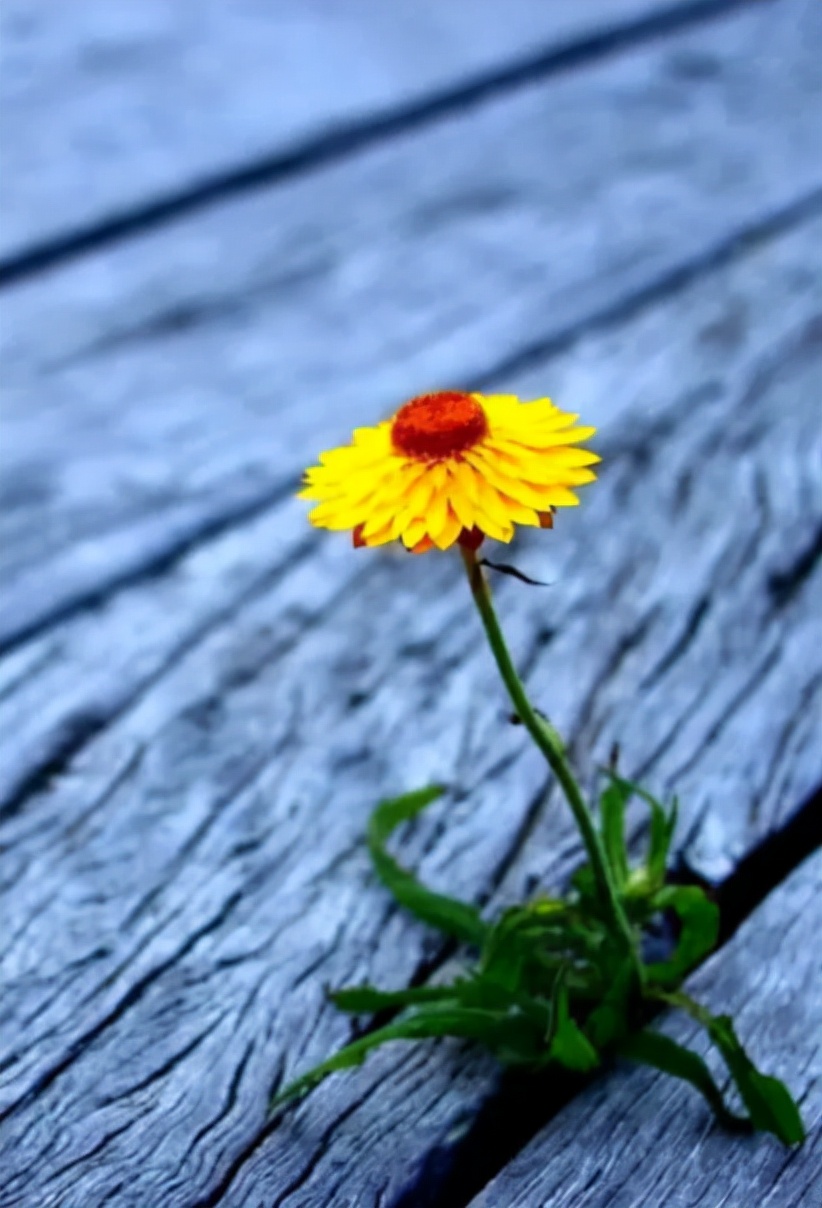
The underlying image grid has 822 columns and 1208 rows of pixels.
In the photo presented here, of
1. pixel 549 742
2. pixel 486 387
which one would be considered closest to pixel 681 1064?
pixel 549 742

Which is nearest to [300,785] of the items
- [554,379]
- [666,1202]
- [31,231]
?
[666,1202]

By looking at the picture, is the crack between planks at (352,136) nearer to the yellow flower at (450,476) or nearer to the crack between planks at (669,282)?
the crack between planks at (669,282)

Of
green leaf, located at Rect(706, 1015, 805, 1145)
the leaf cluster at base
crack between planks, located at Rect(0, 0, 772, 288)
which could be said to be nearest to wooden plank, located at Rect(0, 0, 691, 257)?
crack between planks, located at Rect(0, 0, 772, 288)

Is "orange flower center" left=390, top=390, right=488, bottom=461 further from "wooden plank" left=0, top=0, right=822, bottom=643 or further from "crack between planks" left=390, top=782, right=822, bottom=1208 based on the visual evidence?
"wooden plank" left=0, top=0, right=822, bottom=643

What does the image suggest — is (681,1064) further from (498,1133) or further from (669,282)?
(669,282)

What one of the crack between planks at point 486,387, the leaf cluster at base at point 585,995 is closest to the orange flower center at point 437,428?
the leaf cluster at base at point 585,995

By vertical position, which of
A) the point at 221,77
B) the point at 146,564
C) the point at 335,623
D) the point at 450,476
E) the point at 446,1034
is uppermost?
the point at 221,77

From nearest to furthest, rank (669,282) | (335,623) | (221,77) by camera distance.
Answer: (335,623) → (669,282) → (221,77)

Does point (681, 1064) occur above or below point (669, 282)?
below
